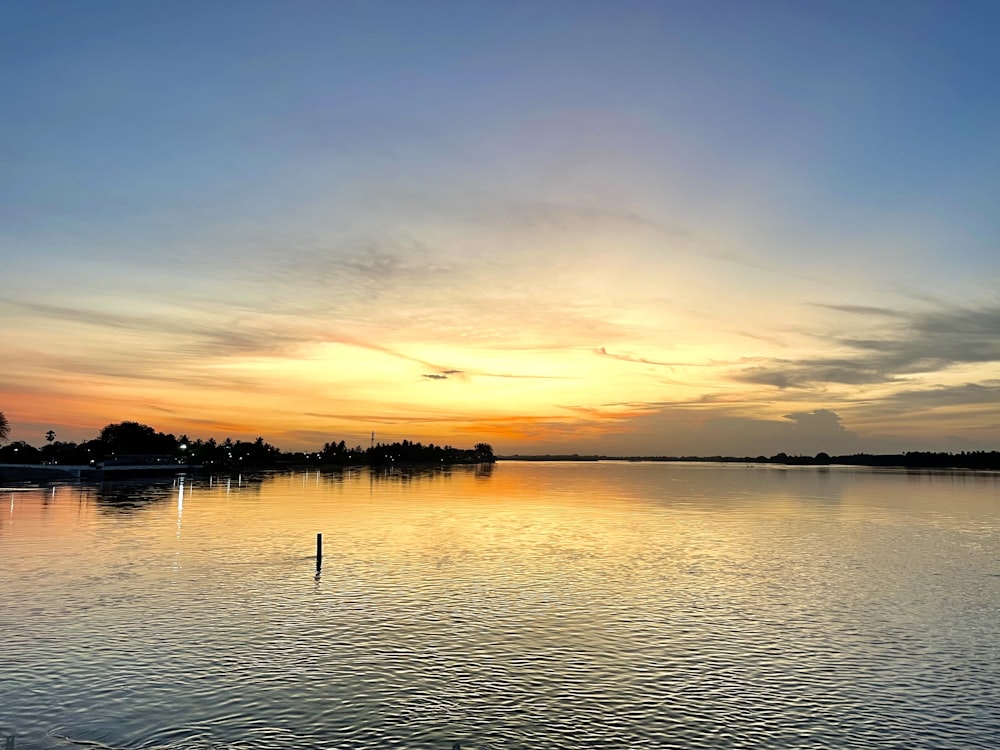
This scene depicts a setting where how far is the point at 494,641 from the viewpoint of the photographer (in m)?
39.0

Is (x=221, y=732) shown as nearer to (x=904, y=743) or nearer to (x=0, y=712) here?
(x=0, y=712)

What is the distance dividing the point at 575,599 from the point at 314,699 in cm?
2449

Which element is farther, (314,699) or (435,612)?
(435,612)

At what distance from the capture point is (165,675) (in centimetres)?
3234

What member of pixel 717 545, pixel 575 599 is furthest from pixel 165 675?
pixel 717 545

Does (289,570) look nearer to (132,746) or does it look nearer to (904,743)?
(132,746)

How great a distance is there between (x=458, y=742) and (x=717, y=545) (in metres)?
61.5

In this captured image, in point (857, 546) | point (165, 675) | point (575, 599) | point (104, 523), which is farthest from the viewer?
point (104, 523)

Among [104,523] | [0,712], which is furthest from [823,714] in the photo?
[104,523]

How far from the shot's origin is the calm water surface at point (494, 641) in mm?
26953

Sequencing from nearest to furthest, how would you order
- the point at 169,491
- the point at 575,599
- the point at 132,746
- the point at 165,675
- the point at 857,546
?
the point at 132,746 < the point at 165,675 < the point at 575,599 < the point at 857,546 < the point at 169,491

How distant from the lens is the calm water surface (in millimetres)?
26953

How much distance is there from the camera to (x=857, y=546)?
80.4 meters

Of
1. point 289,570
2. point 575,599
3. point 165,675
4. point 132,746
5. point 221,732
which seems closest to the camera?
point 132,746
